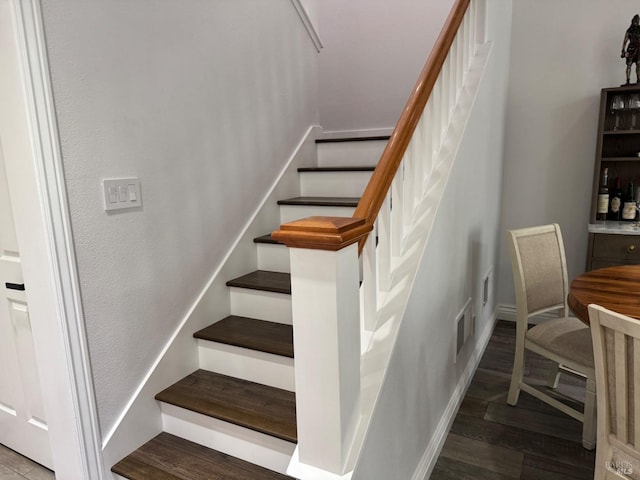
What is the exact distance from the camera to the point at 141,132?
175 cm

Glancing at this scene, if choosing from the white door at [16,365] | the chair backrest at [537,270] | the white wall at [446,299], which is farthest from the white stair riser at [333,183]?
the white door at [16,365]

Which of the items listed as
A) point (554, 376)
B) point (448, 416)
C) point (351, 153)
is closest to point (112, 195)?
point (351, 153)

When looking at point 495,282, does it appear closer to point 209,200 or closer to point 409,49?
point 409,49

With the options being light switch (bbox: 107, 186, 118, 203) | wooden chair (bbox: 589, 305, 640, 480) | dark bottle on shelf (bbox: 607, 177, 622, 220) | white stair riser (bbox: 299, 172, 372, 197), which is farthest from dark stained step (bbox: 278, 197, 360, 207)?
dark bottle on shelf (bbox: 607, 177, 622, 220)

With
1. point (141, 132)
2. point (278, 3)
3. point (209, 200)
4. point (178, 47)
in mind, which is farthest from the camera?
point (278, 3)

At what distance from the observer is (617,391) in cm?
120

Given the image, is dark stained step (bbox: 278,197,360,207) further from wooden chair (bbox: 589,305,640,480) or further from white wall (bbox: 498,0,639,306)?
white wall (bbox: 498,0,639,306)

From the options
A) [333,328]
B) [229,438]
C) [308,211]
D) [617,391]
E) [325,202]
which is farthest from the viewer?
[308,211]

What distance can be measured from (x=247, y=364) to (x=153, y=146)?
106cm

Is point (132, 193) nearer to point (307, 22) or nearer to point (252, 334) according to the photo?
point (252, 334)

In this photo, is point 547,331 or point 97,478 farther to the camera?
point 547,331

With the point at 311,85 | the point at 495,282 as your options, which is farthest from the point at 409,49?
the point at 495,282

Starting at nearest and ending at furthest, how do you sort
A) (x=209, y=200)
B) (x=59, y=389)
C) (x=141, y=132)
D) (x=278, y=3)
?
(x=59, y=389), (x=141, y=132), (x=209, y=200), (x=278, y=3)

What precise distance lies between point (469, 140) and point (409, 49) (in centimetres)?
172
